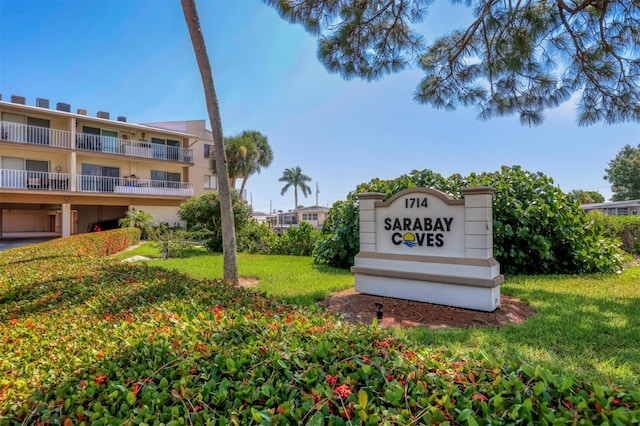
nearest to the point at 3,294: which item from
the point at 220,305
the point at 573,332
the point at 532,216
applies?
the point at 220,305

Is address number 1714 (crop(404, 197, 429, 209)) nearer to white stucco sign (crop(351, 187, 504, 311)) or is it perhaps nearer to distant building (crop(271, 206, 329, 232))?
white stucco sign (crop(351, 187, 504, 311))

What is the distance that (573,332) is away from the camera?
4.24 m

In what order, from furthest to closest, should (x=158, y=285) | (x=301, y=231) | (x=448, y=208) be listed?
(x=301, y=231) → (x=448, y=208) → (x=158, y=285)

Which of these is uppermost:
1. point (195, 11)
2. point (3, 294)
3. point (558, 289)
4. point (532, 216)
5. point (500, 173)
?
point (195, 11)

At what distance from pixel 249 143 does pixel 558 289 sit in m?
25.4

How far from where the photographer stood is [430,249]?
5.84m

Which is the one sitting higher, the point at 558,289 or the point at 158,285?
the point at 158,285

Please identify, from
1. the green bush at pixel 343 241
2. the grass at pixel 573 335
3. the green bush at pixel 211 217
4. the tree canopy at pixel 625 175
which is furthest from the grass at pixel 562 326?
the tree canopy at pixel 625 175

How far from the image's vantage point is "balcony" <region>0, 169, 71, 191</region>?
1745 centimetres

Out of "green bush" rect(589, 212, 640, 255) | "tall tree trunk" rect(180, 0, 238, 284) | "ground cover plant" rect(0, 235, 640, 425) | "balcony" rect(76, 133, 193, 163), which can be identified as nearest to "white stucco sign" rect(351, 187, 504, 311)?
"tall tree trunk" rect(180, 0, 238, 284)

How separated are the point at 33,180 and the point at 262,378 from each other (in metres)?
22.5

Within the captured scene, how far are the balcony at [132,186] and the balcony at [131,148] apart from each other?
178 centimetres

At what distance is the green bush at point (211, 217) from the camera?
15.0 metres

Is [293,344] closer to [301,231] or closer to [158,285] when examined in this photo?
[158,285]
